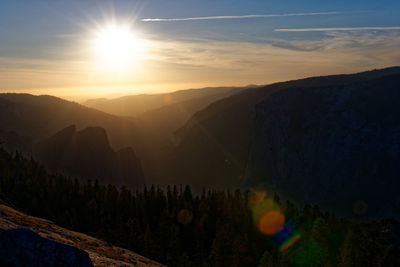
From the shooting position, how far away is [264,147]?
178 metres

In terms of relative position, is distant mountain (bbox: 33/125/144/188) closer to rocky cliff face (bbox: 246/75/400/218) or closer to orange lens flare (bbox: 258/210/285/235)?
rocky cliff face (bbox: 246/75/400/218)

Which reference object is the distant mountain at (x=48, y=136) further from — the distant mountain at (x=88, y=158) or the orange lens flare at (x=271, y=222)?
the orange lens flare at (x=271, y=222)

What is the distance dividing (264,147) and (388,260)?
439 ft

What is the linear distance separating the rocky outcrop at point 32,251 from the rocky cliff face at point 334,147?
5664 inches

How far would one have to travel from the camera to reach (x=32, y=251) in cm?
1712

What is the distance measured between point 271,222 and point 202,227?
1894cm

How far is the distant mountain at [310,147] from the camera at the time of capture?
154 metres

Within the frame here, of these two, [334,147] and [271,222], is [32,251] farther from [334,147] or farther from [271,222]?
[334,147]

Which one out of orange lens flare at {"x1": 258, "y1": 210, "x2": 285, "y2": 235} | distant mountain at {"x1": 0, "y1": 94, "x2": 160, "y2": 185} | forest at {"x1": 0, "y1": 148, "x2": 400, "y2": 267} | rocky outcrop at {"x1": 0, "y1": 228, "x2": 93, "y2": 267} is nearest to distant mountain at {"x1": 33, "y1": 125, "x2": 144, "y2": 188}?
distant mountain at {"x1": 0, "y1": 94, "x2": 160, "y2": 185}

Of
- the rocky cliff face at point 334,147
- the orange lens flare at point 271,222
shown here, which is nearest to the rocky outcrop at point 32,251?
the orange lens flare at point 271,222

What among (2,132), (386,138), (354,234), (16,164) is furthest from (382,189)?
(2,132)

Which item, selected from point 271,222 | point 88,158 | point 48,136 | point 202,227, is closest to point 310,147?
point 271,222

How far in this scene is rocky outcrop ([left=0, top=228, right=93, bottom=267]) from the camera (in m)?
16.5

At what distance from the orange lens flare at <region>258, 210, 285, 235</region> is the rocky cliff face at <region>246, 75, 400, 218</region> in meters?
76.3
